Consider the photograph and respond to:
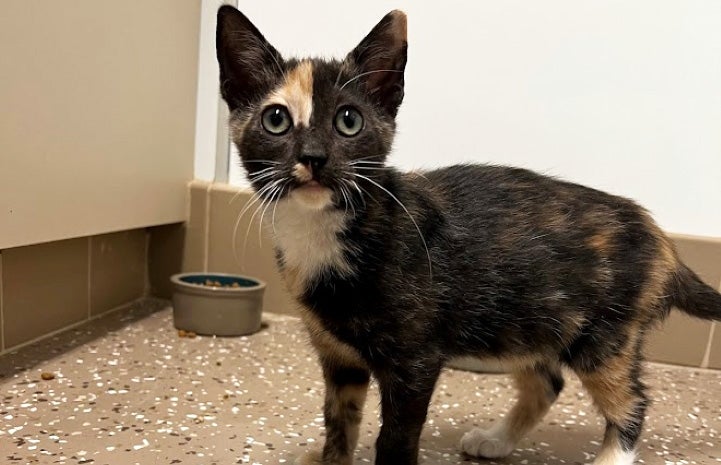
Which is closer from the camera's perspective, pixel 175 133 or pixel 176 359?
pixel 176 359

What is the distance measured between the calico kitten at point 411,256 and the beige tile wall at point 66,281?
0.73 meters

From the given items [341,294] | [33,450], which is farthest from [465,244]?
[33,450]

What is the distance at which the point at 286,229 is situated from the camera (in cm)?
100

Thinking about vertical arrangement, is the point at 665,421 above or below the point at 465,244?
below

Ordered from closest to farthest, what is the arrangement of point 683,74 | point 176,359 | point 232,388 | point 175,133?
point 232,388 < point 176,359 < point 683,74 < point 175,133

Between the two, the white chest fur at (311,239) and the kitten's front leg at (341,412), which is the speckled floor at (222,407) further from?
the white chest fur at (311,239)

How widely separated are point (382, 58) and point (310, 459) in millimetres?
664

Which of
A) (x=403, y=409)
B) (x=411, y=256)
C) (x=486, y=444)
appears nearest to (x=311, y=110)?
(x=411, y=256)

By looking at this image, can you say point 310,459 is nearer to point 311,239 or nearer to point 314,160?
point 311,239

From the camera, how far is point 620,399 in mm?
1102

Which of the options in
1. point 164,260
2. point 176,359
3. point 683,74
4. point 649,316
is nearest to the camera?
point 649,316

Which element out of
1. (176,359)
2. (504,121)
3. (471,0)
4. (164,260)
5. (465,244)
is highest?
(471,0)

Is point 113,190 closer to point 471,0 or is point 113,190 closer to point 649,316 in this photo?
point 471,0

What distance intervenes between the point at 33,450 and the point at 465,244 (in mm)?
770
